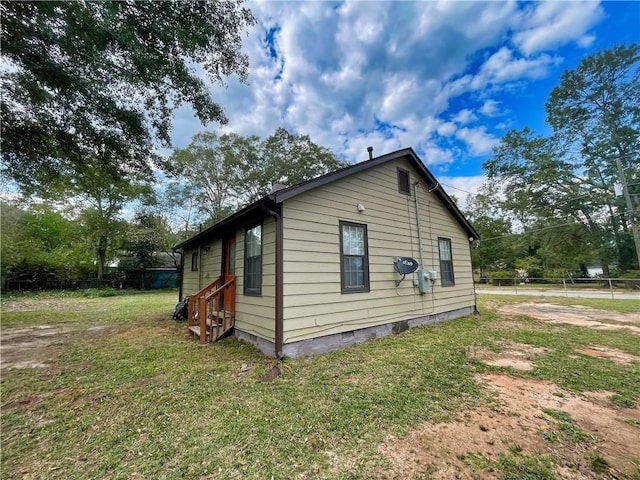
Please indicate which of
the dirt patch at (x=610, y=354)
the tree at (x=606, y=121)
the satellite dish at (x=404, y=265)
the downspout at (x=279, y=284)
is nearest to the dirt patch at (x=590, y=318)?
the dirt patch at (x=610, y=354)

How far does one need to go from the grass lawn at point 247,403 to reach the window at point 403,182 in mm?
3609

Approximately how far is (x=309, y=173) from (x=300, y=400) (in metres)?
21.8

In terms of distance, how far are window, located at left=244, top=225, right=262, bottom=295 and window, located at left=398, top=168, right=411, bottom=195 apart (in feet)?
12.5

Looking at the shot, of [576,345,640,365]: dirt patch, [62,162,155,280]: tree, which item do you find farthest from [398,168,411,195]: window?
[62,162,155,280]: tree

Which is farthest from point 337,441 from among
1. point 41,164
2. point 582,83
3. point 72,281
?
point 582,83

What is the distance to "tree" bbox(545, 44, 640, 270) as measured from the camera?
18.1 m

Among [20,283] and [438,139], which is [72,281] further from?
[438,139]

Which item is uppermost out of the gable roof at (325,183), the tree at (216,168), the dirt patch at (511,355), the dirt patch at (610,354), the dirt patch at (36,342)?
the tree at (216,168)

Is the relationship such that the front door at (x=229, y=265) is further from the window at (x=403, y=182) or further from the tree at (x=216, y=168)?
the tree at (x=216, y=168)

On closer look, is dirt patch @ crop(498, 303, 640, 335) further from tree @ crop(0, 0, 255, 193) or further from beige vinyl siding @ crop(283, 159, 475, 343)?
tree @ crop(0, 0, 255, 193)

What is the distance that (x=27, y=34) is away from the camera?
4188 millimetres

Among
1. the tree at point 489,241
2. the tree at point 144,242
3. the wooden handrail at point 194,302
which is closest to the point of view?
the wooden handrail at point 194,302

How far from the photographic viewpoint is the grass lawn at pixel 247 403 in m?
2.03

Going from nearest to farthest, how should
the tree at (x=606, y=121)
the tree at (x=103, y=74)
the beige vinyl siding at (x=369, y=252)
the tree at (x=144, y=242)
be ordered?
1. the tree at (x=103, y=74)
2. the beige vinyl siding at (x=369, y=252)
3. the tree at (x=606, y=121)
4. the tree at (x=144, y=242)
